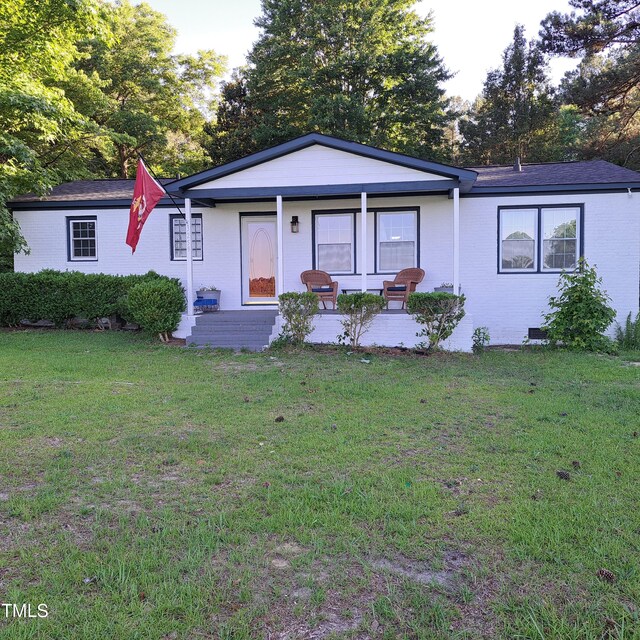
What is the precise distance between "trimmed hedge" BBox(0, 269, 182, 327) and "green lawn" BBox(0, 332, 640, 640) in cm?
563

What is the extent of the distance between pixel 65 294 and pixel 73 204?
241cm

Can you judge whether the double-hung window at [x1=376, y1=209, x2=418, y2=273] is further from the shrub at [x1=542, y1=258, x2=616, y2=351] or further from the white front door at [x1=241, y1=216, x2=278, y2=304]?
the shrub at [x1=542, y1=258, x2=616, y2=351]

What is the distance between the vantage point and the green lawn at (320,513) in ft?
7.60

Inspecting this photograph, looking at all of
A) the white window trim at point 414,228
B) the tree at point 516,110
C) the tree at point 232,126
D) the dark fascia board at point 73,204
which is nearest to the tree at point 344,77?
the tree at point 232,126

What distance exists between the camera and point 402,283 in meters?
11.7

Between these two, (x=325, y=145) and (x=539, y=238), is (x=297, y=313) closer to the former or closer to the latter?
(x=325, y=145)

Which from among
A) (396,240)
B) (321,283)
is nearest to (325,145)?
(396,240)

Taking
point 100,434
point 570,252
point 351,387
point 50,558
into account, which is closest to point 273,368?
point 351,387

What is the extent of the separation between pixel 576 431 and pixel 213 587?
3.62 meters

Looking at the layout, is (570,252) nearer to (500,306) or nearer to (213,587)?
(500,306)

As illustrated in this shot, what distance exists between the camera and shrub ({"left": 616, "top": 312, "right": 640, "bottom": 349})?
10441 millimetres

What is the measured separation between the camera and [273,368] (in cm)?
821

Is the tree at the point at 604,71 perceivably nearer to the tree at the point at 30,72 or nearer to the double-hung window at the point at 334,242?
the double-hung window at the point at 334,242

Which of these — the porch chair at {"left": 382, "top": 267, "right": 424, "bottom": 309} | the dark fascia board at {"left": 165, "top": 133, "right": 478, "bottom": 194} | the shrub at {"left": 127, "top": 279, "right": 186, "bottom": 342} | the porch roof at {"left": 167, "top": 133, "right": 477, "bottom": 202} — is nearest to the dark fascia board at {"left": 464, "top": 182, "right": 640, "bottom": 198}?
the porch roof at {"left": 167, "top": 133, "right": 477, "bottom": 202}
